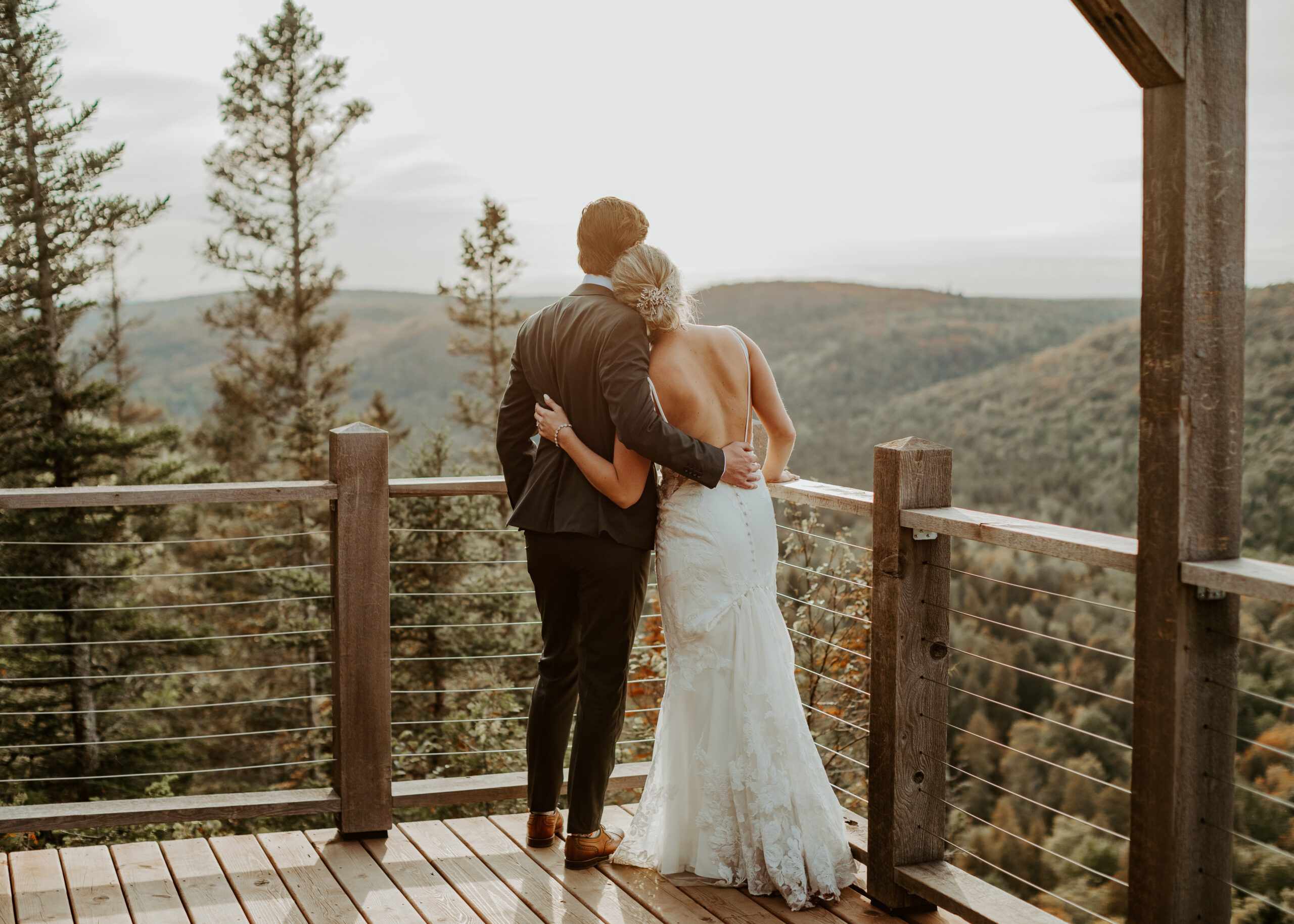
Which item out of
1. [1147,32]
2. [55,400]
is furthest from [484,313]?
[1147,32]

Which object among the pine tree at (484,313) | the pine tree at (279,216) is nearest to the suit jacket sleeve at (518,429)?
the pine tree at (279,216)

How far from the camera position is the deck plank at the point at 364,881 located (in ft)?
8.13

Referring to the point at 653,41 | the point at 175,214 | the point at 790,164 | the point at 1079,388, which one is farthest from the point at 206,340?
the point at 1079,388

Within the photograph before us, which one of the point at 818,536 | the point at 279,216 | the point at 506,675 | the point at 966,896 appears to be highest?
the point at 279,216

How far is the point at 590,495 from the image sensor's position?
99.3 inches

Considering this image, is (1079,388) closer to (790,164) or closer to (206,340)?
(790,164)

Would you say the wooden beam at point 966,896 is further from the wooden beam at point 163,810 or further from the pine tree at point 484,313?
the pine tree at point 484,313

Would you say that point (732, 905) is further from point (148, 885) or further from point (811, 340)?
point (811, 340)

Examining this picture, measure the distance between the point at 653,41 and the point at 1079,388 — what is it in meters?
19.4

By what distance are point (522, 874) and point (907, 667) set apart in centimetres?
114

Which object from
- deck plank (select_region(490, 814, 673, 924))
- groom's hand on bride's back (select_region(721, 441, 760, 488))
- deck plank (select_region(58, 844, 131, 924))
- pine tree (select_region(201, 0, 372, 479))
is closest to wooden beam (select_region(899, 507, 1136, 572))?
groom's hand on bride's back (select_region(721, 441, 760, 488))

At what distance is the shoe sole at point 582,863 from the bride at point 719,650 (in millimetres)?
193

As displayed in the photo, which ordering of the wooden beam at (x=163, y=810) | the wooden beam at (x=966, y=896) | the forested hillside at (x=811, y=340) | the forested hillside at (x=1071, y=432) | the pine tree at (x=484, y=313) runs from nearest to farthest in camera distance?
the wooden beam at (x=966, y=896), the wooden beam at (x=163, y=810), the pine tree at (x=484, y=313), the forested hillside at (x=1071, y=432), the forested hillside at (x=811, y=340)

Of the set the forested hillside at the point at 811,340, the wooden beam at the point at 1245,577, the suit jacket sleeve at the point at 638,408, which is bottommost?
the wooden beam at the point at 1245,577
